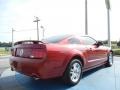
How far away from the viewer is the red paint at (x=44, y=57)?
4773mm

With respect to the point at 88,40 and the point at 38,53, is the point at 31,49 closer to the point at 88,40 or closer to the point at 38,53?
the point at 38,53

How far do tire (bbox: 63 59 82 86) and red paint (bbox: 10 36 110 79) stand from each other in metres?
0.16

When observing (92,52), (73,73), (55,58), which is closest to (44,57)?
(55,58)

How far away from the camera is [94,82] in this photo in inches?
229

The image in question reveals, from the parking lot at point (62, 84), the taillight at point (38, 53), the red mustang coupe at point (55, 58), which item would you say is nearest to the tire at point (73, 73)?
the red mustang coupe at point (55, 58)

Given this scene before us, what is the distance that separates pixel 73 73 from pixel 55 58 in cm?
85

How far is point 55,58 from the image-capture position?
4945 millimetres

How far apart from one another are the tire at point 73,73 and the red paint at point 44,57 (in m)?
0.16

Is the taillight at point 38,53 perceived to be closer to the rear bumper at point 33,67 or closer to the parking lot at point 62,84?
the rear bumper at point 33,67

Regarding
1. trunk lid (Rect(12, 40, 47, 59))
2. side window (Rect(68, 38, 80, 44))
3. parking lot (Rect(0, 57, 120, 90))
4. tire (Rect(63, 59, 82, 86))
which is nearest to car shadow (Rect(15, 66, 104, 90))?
parking lot (Rect(0, 57, 120, 90))

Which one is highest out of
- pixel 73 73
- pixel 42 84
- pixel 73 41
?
pixel 73 41

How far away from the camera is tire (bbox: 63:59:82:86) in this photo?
5309 mm

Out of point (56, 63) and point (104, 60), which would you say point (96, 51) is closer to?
point (104, 60)

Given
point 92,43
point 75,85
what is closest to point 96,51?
point 92,43
